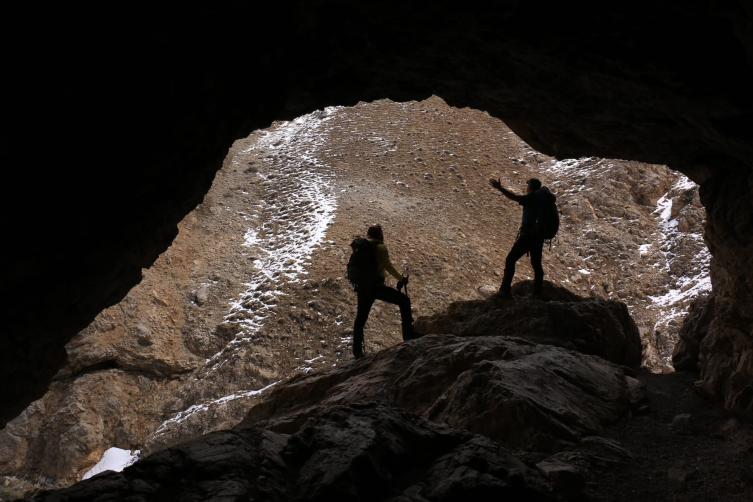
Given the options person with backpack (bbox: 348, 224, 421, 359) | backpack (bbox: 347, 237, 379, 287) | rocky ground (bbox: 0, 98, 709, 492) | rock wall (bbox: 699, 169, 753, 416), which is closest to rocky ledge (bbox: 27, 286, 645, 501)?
person with backpack (bbox: 348, 224, 421, 359)

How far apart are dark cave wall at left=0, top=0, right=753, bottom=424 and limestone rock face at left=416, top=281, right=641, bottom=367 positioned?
256 cm

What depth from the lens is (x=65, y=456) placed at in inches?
540

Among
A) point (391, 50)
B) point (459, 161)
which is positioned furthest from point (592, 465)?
point (459, 161)

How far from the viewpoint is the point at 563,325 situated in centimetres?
925

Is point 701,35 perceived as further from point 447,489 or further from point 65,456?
point 65,456

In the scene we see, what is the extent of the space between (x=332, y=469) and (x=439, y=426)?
1.25m

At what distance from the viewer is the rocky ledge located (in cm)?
409

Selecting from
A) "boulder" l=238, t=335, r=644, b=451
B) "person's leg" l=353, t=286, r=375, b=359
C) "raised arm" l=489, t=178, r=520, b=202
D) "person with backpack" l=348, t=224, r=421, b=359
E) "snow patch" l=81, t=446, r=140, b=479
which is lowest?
"snow patch" l=81, t=446, r=140, b=479

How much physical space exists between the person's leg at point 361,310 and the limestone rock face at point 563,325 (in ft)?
5.62

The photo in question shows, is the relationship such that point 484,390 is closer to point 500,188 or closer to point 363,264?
point 363,264

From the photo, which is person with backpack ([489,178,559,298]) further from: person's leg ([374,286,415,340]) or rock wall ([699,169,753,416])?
rock wall ([699,169,753,416])

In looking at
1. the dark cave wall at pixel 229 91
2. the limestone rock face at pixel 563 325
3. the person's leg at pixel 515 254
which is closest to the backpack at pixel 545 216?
the person's leg at pixel 515 254

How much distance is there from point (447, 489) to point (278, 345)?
39.5 ft

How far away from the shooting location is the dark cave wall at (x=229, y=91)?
422 cm
